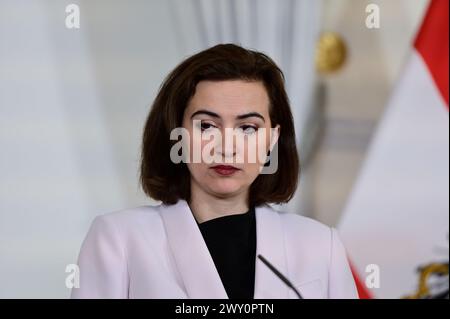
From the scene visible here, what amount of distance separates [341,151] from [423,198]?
10.8 inches

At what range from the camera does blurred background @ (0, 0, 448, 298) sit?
80.0 inches

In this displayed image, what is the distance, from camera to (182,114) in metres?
1.15

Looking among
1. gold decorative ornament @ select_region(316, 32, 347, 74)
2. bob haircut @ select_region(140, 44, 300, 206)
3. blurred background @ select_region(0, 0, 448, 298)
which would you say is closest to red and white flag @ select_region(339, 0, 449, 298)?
blurred background @ select_region(0, 0, 448, 298)

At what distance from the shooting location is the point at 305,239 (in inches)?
45.4

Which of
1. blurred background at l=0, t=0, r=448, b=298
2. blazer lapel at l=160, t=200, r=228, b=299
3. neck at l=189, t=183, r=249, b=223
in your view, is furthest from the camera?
blurred background at l=0, t=0, r=448, b=298

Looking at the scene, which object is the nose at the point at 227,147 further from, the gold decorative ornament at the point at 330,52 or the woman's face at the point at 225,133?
the gold decorative ornament at the point at 330,52

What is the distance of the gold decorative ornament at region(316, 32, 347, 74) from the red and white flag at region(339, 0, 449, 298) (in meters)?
0.21

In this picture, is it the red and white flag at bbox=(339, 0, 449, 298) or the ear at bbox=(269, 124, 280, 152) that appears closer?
the ear at bbox=(269, 124, 280, 152)

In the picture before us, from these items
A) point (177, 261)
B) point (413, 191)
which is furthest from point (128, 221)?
point (413, 191)

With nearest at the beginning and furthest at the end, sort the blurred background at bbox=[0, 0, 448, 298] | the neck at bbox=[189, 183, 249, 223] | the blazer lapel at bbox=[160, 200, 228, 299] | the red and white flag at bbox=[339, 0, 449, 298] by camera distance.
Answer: the blazer lapel at bbox=[160, 200, 228, 299]
the neck at bbox=[189, 183, 249, 223]
the blurred background at bbox=[0, 0, 448, 298]
the red and white flag at bbox=[339, 0, 449, 298]

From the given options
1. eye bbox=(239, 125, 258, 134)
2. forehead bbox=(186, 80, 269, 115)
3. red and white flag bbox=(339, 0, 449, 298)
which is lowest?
red and white flag bbox=(339, 0, 449, 298)

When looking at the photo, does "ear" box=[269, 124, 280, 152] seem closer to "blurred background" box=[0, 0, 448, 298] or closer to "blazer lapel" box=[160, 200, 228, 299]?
"blazer lapel" box=[160, 200, 228, 299]

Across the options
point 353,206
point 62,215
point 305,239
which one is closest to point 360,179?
point 353,206

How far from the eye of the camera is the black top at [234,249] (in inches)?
42.9
